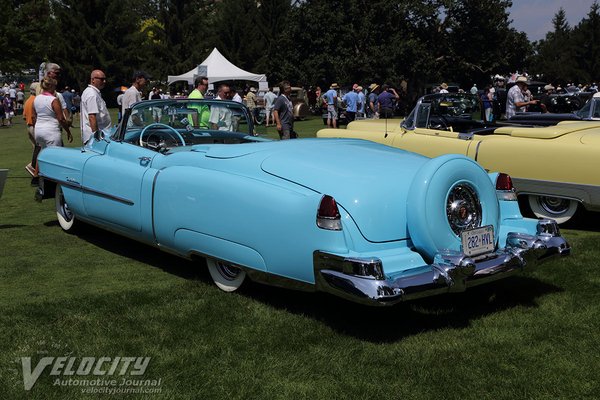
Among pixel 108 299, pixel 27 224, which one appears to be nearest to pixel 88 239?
pixel 27 224

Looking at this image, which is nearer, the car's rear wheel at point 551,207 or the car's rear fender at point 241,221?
the car's rear fender at point 241,221

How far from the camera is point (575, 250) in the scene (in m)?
6.08

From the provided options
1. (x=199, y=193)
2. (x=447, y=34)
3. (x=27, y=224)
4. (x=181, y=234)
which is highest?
(x=447, y=34)

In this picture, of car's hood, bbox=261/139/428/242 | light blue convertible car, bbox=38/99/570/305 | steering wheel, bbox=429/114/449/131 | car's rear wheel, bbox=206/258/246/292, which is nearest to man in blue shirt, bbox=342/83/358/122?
steering wheel, bbox=429/114/449/131

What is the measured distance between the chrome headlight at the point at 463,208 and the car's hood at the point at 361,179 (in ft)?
0.95

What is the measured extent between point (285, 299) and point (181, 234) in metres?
0.88

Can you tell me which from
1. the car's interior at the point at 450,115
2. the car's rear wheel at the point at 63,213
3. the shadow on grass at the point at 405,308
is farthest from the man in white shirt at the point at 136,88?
the shadow on grass at the point at 405,308

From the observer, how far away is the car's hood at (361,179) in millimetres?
4031

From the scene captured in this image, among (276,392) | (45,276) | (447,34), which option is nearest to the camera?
(276,392)

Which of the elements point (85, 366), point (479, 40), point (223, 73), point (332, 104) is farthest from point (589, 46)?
point (85, 366)

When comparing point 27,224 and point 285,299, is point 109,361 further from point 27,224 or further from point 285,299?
point 27,224

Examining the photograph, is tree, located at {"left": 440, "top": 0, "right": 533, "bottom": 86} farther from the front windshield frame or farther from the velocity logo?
the velocity logo

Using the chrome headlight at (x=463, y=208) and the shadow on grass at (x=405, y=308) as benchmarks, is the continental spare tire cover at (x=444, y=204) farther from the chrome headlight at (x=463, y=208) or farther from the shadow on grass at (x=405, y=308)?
the shadow on grass at (x=405, y=308)

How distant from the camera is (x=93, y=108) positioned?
26.2 ft
